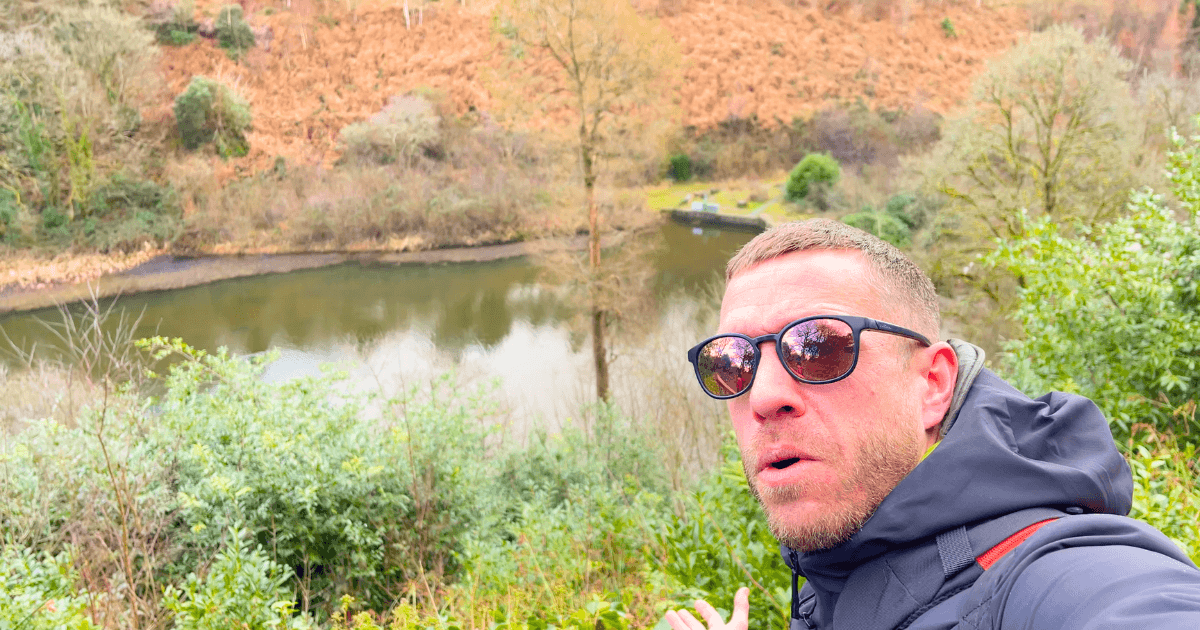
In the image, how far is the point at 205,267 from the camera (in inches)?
848

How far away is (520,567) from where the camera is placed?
4.59 meters

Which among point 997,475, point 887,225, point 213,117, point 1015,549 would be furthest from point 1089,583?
point 213,117

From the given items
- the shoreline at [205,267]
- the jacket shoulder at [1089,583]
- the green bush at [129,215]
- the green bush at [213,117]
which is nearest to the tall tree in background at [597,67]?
the shoreline at [205,267]

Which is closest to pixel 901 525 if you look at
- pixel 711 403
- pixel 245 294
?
pixel 711 403

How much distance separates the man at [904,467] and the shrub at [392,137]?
30224 millimetres

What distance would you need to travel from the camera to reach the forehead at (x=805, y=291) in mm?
1211

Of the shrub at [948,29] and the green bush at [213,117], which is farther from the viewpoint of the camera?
the shrub at [948,29]

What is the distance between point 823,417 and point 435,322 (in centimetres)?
1668

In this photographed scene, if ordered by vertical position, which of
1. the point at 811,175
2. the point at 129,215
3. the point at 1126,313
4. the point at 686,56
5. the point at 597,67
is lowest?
the point at 129,215

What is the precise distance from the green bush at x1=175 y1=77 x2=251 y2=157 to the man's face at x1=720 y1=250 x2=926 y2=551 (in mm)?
31509

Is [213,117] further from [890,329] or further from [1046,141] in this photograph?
[890,329]

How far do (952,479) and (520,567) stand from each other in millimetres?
4075

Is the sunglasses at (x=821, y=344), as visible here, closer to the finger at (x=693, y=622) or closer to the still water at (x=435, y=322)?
the finger at (x=693, y=622)

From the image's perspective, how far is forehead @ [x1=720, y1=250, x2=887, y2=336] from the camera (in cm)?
121
